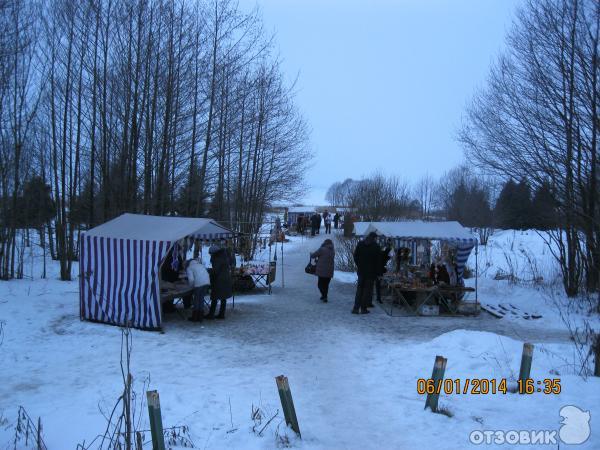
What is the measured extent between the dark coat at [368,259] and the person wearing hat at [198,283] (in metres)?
3.42

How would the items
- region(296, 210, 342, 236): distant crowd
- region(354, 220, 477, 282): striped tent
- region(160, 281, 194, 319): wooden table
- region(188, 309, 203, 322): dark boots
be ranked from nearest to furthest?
1. region(160, 281, 194, 319): wooden table
2. region(188, 309, 203, 322): dark boots
3. region(354, 220, 477, 282): striped tent
4. region(296, 210, 342, 236): distant crowd

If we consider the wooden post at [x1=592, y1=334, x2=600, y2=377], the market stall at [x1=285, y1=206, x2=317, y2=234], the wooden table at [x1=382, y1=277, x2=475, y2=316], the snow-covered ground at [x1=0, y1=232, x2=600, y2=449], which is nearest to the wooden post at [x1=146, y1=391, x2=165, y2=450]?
the snow-covered ground at [x1=0, y1=232, x2=600, y2=449]

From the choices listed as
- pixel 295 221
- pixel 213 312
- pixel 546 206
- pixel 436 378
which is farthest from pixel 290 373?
pixel 295 221

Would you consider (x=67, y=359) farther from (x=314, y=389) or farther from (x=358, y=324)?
(x=358, y=324)

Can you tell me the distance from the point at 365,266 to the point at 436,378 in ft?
19.3

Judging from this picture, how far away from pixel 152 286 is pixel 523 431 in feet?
20.9

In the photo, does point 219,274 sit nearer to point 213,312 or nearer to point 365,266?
point 213,312

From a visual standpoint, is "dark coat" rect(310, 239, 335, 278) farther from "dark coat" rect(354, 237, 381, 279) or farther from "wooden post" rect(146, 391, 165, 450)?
"wooden post" rect(146, 391, 165, 450)

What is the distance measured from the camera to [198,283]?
953 centimetres

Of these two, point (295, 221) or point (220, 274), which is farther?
point (295, 221)

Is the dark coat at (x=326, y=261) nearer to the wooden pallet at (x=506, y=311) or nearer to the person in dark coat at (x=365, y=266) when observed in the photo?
the person in dark coat at (x=365, y=266)

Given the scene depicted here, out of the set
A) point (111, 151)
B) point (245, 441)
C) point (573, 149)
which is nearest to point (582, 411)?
point (245, 441)

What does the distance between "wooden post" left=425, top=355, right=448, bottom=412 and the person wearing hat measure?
18.0 feet

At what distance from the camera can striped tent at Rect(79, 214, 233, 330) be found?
881 centimetres
